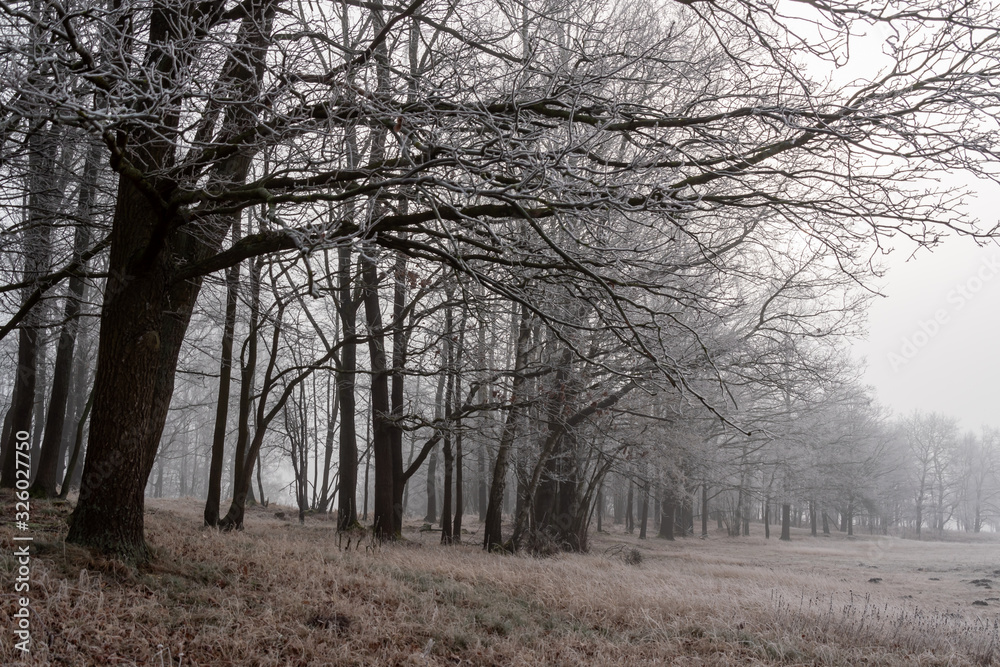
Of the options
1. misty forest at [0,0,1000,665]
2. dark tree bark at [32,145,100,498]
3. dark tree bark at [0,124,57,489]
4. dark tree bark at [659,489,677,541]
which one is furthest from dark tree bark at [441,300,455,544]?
dark tree bark at [659,489,677,541]

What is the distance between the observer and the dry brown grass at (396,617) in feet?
15.0

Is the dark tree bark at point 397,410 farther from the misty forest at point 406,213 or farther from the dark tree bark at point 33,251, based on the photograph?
the dark tree bark at point 33,251

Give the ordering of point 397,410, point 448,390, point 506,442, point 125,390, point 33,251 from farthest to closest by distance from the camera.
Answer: point 397,410, point 448,390, point 506,442, point 33,251, point 125,390

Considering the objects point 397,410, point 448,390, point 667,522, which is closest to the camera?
point 448,390

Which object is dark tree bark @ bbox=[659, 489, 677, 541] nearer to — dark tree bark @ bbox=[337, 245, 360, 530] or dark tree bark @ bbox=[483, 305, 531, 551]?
dark tree bark @ bbox=[483, 305, 531, 551]

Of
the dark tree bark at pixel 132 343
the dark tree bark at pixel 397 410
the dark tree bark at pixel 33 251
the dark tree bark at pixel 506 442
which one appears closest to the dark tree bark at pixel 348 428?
the dark tree bark at pixel 397 410

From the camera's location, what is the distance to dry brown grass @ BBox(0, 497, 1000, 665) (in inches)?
180

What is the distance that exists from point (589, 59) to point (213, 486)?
10027 mm

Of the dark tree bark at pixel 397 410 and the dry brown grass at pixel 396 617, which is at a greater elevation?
the dark tree bark at pixel 397 410

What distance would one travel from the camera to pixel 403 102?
16.6 ft

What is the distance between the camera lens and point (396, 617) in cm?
577

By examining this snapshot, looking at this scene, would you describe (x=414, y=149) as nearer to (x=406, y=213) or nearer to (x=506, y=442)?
(x=406, y=213)

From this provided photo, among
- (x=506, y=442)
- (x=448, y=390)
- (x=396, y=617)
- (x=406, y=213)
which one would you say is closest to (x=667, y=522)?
(x=506, y=442)

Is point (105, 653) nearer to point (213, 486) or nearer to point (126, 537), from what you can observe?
point (126, 537)
